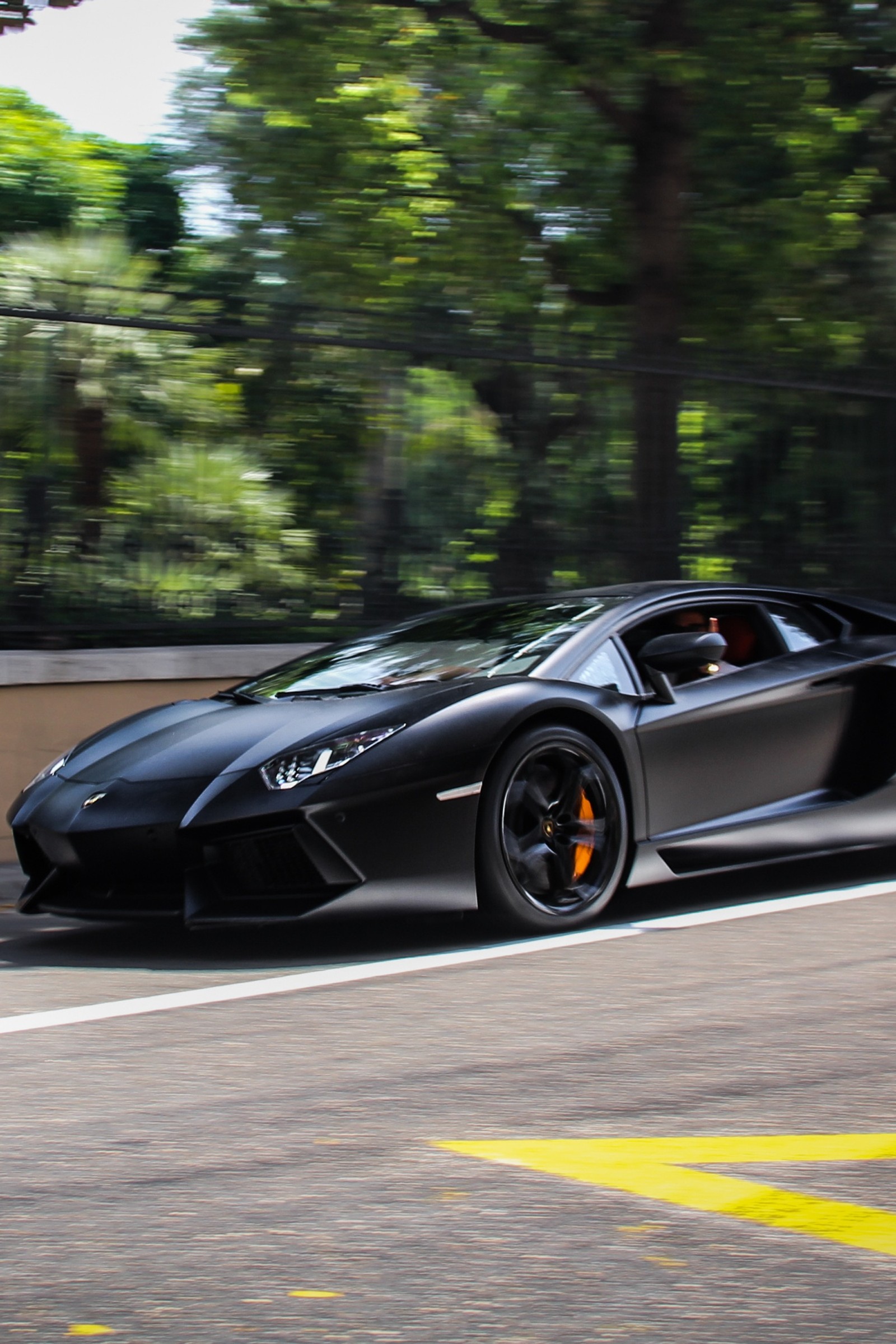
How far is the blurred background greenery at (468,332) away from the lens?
28.4ft

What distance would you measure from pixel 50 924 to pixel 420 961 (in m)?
1.65

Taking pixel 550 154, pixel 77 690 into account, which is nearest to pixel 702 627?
pixel 77 690

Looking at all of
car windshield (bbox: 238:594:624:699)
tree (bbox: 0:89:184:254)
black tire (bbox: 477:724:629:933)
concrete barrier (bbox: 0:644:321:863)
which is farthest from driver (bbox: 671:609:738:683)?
tree (bbox: 0:89:184:254)

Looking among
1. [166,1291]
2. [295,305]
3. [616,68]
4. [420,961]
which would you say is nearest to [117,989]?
[420,961]

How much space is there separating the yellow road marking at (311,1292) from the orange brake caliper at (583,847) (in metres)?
3.17

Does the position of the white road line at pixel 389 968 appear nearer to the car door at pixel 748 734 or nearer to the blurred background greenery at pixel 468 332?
the car door at pixel 748 734

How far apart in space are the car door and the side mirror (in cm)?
11

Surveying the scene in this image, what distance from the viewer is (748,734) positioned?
6410 mm

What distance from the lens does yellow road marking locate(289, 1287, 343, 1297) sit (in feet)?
9.04

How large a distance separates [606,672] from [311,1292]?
12.0ft

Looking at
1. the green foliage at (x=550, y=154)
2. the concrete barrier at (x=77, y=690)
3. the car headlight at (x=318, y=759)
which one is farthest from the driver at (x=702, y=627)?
the green foliage at (x=550, y=154)

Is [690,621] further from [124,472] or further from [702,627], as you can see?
[124,472]

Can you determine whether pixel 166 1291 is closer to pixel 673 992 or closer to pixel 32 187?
pixel 673 992

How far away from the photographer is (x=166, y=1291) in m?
2.77
